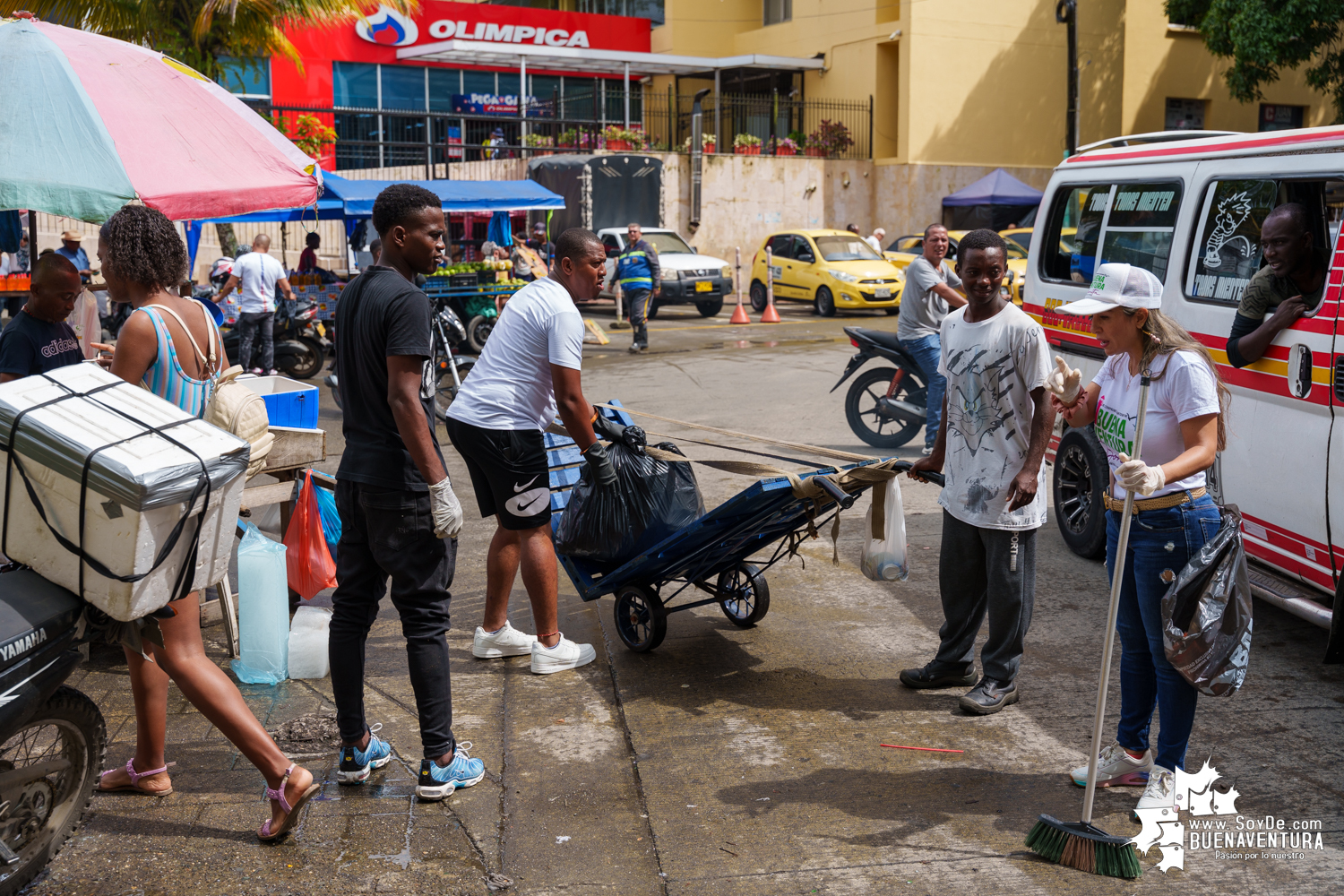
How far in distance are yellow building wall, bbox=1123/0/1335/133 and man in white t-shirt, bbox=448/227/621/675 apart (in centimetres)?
2835

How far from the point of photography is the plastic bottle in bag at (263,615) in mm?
4758

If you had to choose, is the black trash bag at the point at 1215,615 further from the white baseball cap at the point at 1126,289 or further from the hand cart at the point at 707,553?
the hand cart at the point at 707,553

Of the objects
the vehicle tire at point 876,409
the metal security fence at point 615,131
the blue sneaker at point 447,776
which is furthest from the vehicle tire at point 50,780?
the metal security fence at point 615,131

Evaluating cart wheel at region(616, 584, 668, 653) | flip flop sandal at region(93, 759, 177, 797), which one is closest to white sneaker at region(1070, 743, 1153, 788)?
cart wheel at region(616, 584, 668, 653)

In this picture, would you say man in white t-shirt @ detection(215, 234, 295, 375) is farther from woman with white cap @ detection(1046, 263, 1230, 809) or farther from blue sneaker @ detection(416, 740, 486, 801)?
woman with white cap @ detection(1046, 263, 1230, 809)

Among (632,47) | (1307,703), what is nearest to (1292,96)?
(632,47)

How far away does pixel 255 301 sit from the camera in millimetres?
13305

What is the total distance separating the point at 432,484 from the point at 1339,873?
A: 293 cm

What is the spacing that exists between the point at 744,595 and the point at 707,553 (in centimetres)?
65

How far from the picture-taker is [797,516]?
4.67 m

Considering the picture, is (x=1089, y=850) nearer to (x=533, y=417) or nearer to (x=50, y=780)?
(x=533, y=417)

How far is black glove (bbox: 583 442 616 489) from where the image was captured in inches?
184

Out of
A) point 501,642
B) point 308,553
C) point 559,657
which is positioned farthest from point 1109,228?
point 308,553

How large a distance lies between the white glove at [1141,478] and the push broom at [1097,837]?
0.16 ft
